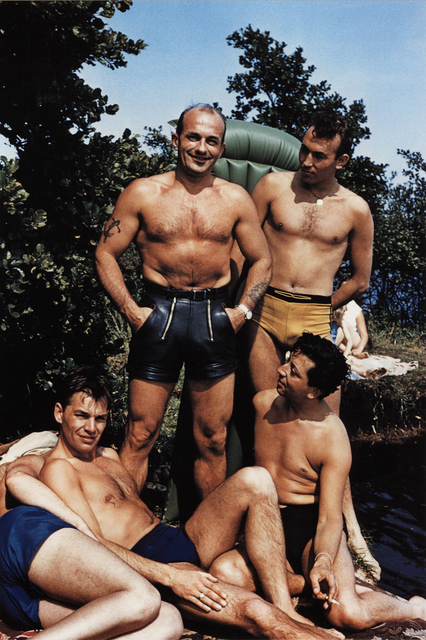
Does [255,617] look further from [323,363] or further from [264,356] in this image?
[264,356]

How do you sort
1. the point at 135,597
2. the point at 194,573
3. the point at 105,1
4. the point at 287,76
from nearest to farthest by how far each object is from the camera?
the point at 135,597 → the point at 194,573 → the point at 105,1 → the point at 287,76

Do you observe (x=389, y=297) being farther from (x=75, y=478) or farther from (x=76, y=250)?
(x=75, y=478)

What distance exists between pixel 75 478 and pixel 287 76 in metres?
8.92

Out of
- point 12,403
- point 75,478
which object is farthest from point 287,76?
point 75,478

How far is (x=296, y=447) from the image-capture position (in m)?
3.29

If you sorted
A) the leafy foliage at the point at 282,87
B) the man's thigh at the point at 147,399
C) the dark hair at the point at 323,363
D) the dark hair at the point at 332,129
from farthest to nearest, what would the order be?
the leafy foliage at the point at 282,87 → the dark hair at the point at 332,129 → the man's thigh at the point at 147,399 → the dark hair at the point at 323,363

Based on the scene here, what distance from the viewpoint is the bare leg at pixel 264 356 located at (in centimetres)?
396

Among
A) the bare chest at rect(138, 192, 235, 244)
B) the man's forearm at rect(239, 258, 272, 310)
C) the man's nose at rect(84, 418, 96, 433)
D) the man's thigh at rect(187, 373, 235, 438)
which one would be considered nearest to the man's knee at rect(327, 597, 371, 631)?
the man's thigh at rect(187, 373, 235, 438)

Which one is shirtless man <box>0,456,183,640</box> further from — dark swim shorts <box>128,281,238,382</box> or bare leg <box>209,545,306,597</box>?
dark swim shorts <box>128,281,238,382</box>

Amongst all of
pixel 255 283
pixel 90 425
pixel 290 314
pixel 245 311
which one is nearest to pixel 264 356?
pixel 290 314

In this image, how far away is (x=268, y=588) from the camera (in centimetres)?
289

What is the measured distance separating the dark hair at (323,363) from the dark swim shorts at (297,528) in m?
0.66

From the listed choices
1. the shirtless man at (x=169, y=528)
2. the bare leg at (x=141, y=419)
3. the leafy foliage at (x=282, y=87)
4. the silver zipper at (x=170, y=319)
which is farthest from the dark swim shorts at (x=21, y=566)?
the leafy foliage at (x=282, y=87)

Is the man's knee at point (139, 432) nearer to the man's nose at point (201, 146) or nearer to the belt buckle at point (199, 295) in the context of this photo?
the belt buckle at point (199, 295)
